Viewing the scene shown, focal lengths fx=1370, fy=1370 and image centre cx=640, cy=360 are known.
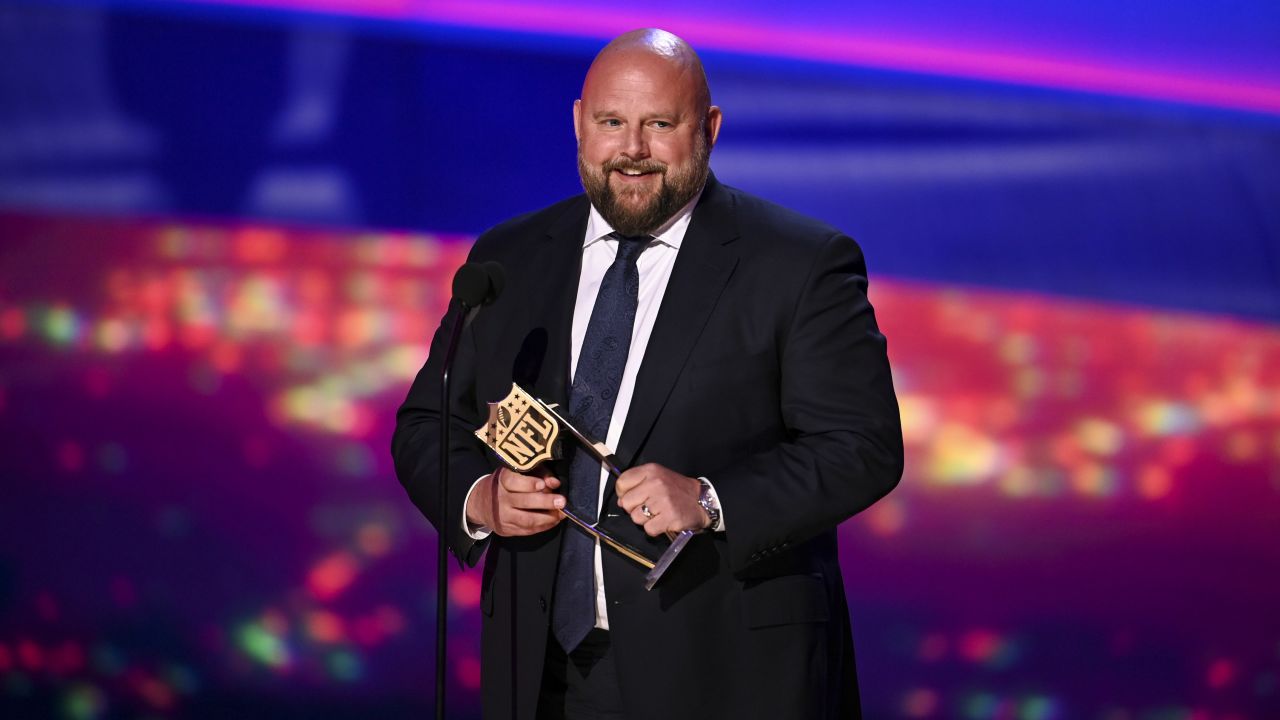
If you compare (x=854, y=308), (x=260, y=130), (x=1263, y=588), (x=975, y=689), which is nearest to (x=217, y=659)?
(x=260, y=130)

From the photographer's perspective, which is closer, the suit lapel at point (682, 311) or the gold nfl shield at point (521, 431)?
the gold nfl shield at point (521, 431)

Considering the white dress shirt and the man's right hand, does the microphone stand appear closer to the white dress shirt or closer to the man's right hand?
the man's right hand

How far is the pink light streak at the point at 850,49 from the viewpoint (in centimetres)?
344

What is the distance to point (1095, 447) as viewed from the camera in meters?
3.54

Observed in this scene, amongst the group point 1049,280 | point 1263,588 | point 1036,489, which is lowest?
point 1263,588

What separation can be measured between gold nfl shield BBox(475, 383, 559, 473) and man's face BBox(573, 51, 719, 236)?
1.17 ft

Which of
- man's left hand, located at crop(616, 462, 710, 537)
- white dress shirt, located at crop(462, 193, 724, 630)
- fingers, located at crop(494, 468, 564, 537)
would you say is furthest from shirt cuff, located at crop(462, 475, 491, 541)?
man's left hand, located at crop(616, 462, 710, 537)

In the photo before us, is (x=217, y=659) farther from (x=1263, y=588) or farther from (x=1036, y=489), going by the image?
(x=1263, y=588)

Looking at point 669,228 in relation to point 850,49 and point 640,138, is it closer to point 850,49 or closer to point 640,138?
point 640,138

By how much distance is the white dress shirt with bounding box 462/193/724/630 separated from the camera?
183 cm

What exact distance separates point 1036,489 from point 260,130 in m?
2.18

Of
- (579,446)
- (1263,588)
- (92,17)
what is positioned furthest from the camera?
(1263,588)

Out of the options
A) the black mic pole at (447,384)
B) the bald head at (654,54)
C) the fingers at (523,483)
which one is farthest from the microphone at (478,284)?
the bald head at (654,54)

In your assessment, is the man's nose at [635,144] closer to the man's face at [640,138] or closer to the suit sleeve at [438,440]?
the man's face at [640,138]
